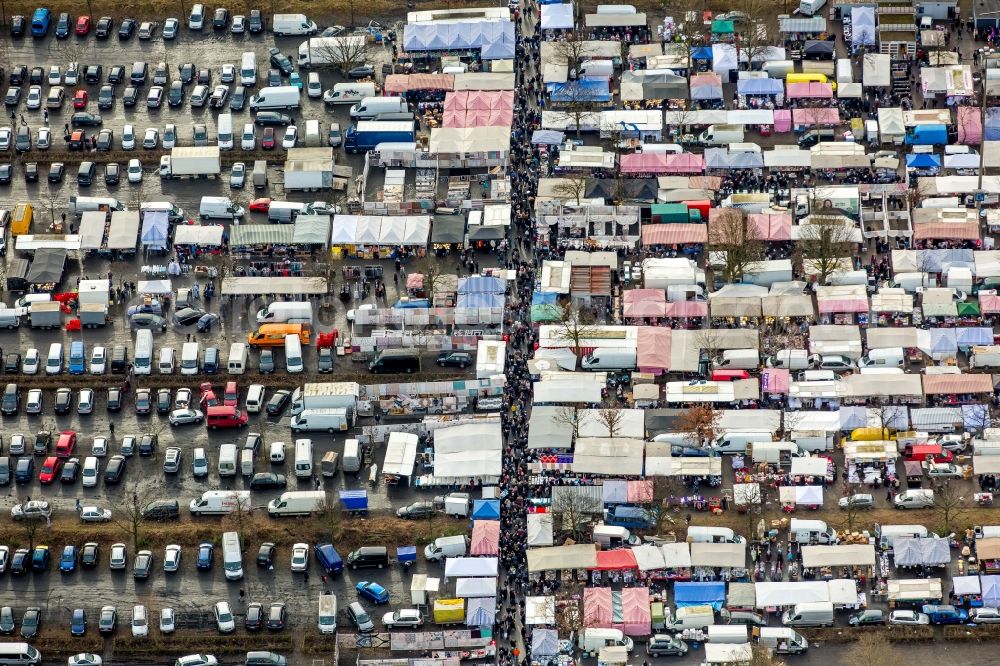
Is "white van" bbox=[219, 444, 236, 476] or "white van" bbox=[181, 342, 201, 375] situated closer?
"white van" bbox=[219, 444, 236, 476]

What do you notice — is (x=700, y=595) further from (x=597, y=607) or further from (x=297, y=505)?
(x=297, y=505)

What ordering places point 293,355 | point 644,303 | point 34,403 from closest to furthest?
point 34,403 < point 293,355 < point 644,303

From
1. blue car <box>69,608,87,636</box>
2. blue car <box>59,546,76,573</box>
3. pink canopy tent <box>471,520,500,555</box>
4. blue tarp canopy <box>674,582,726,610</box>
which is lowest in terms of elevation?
blue car <box>69,608,87,636</box>

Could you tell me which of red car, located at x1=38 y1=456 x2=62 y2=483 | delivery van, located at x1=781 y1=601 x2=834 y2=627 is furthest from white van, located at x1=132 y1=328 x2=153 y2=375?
delivery van, located at x1=781 y1=601 x2=834 y2=627

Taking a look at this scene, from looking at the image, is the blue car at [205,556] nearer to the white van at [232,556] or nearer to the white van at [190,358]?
the white van at [232,556]

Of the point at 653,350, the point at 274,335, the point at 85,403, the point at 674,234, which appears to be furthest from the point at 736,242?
the point at 85,403

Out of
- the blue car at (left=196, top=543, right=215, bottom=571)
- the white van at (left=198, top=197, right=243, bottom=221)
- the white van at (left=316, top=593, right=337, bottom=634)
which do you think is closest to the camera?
the white van at (left=316, top=593, right=337, bottom=634)

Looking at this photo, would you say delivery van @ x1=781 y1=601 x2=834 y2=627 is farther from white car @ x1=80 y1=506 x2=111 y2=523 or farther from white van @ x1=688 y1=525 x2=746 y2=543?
white car @ x1=80 y1=506 x2=111 y2=523

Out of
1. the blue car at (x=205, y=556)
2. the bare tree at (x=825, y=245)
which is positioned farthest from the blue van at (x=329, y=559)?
the bare tree at (x=825, y=245)
